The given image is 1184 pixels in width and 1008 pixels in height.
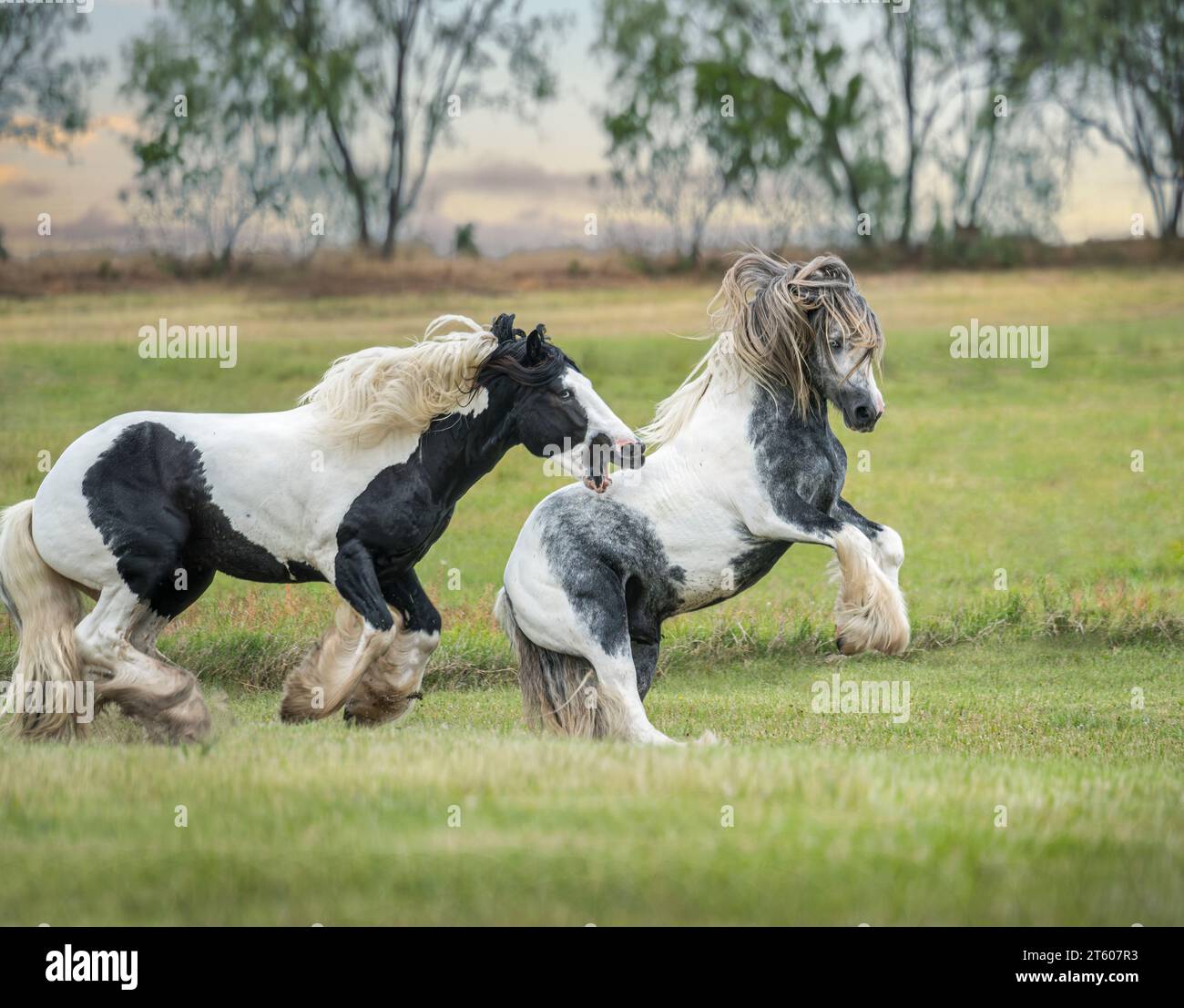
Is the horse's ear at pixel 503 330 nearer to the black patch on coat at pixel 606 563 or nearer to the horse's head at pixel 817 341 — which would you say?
the black patch on coat at pixel 606 563

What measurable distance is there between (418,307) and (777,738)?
65.0 feet

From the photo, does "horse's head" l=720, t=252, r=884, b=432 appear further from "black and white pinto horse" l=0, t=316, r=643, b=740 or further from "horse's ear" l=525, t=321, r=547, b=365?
"horse's ear" l=525, t=321, r=547, b=365

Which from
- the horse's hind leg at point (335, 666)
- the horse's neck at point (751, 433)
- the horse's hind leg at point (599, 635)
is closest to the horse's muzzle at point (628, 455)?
the horse's neck at point (751, 433)

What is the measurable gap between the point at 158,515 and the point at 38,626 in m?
0.86

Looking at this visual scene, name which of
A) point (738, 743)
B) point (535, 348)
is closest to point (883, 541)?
point (738, 743)

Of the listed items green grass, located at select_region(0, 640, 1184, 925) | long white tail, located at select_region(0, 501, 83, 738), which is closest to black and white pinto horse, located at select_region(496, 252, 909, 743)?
green grass, located at select_region(0, 640, 1184, 925)

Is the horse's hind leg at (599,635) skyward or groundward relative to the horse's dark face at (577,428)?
groundward

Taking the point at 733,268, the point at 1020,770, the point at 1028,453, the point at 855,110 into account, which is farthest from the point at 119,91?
the point at 1020,770

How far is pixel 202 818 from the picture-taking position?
18.0 ft

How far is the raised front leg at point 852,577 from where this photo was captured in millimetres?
7379

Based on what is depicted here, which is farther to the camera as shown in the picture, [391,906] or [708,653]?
[708,653]

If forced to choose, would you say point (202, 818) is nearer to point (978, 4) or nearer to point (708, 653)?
point (708, 653)

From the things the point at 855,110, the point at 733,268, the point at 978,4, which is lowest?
the point at 733,268

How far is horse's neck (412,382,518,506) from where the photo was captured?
25.7ft
